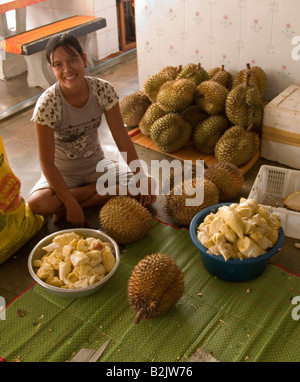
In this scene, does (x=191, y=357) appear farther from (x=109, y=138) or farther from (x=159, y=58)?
(x=159, y=58)

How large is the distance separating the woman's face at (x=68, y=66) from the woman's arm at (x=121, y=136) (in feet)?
0.91

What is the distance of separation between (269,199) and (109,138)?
1412 millimetres

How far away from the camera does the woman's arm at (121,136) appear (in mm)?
2254

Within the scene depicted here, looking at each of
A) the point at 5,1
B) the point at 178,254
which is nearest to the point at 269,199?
the point at 178,254

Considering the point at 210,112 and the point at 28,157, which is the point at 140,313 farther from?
the point at 28,157

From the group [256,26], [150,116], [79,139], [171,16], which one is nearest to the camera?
[79,139]

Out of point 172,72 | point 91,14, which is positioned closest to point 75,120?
point 172,72

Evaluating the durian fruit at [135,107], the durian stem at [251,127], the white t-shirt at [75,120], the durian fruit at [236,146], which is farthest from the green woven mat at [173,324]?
the durian fruit at [135,107]

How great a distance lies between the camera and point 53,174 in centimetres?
217

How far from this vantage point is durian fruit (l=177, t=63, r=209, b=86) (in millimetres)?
3000

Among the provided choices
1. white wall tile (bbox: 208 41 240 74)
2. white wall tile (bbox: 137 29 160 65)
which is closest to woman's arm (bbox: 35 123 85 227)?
white wall tile (bbox: 208 41 240 74)

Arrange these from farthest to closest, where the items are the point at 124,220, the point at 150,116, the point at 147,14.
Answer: the point at 147,14 → the point at 150,116 → the point at 124,220

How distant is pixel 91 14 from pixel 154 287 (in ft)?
12.7
